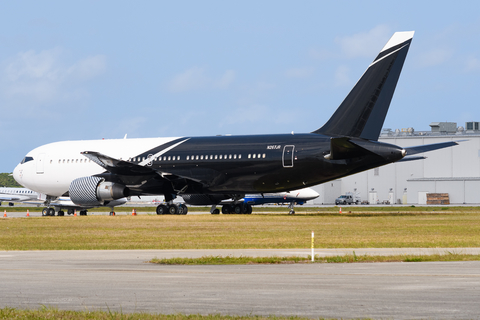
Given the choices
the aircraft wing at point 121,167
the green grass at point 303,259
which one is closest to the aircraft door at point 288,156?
the aircraft wing at point 121,167

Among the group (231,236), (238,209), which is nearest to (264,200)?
(238,209)

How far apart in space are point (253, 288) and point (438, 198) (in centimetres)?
9100

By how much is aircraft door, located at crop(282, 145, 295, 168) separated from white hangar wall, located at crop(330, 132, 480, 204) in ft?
198

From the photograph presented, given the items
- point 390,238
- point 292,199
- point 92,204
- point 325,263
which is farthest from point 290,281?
point 292,199

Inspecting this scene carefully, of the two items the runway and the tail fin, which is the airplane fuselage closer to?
the tail fin

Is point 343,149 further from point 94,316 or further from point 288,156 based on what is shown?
point 94,316

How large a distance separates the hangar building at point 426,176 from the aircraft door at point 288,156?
209ft

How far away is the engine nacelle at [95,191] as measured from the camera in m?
45.2

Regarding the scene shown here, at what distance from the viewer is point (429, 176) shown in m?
102

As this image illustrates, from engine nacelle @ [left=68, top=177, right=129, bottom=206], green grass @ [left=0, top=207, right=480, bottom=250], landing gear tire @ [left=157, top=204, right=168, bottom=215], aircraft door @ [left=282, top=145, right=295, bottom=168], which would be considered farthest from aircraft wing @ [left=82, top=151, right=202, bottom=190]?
green grass @ [left=0, top=207, right=480, bottom=250]

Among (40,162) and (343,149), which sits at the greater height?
(343,149)

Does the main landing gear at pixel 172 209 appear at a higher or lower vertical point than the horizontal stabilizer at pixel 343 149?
lower

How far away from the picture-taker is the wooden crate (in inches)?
3872

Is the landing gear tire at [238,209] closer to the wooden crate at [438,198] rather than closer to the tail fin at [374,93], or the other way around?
the tail fin at [374,93]
